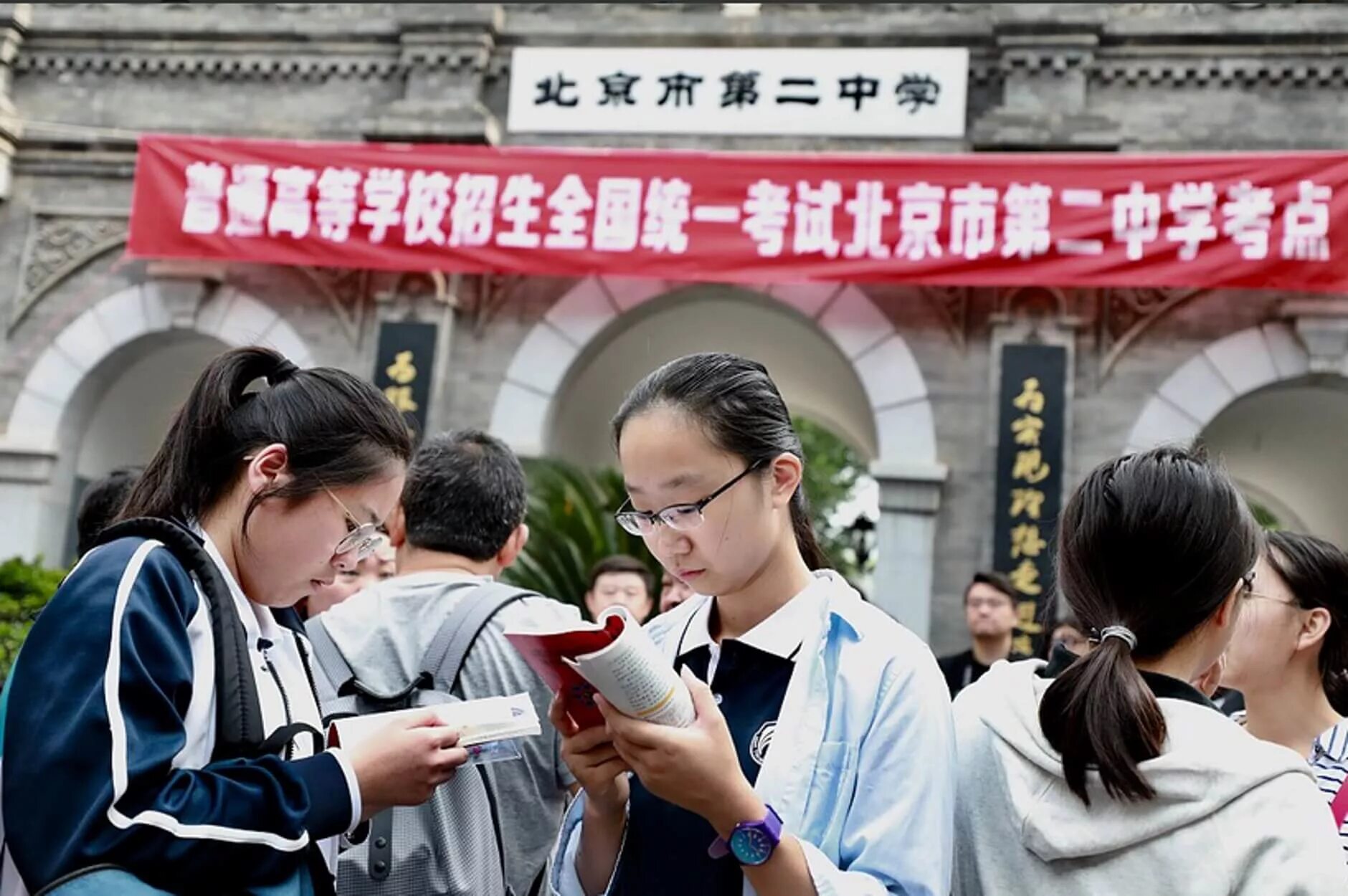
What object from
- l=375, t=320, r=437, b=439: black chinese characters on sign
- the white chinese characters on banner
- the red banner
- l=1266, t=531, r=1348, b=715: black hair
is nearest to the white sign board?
the red banner

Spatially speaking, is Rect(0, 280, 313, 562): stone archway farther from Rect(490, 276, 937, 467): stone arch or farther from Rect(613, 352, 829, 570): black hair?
Rect(613, 352, 829, 570): black hair

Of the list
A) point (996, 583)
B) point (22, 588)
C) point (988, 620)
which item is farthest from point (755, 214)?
point (22, 588)

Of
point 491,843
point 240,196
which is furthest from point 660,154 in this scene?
point 491,843

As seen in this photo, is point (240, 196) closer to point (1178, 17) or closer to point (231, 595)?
point (1178, 17)

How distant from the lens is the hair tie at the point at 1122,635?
1.84 m

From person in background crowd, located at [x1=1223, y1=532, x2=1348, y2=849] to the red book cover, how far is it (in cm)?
168

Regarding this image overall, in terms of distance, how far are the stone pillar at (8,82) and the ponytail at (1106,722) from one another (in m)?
9.80

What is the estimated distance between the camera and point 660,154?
867cm

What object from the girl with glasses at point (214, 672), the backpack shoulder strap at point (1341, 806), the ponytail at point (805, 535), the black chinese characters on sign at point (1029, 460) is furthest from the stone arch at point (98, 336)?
the backpack shoulder strap at point (1341, 806)

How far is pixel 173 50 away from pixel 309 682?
29.1 feet

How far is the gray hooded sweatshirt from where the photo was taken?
1693 mm

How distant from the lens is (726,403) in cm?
196

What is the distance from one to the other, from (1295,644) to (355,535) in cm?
202

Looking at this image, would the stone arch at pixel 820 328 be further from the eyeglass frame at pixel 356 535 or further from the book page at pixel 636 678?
the book page at pixel 636 678
